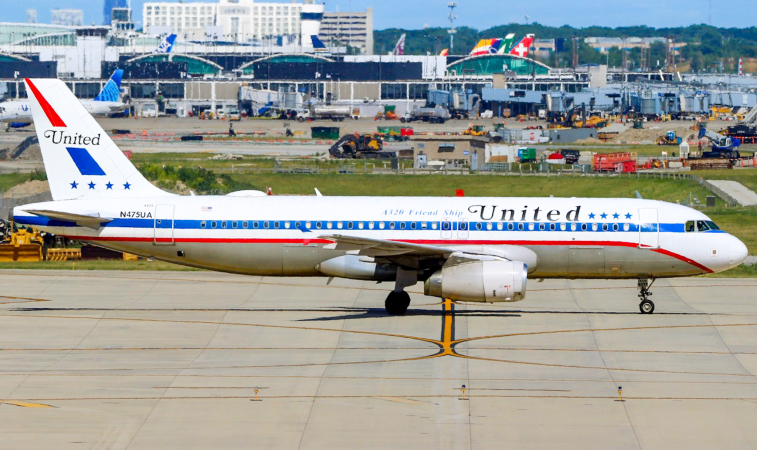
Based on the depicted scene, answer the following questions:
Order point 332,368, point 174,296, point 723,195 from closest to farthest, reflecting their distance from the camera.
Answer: point 332,368 < point 174,296 < point 723,195

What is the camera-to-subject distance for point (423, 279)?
40.3 m

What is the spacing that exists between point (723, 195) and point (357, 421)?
65.3m

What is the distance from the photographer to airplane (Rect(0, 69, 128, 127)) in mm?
161500

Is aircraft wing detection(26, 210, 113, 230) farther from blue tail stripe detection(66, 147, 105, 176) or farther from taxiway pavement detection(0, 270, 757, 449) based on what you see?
taxiway pavement detection(0, 270, 757, 449)

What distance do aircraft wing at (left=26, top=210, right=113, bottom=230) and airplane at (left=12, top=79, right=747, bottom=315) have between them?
51 millimetres

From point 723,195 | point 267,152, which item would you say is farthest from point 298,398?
point 267,152

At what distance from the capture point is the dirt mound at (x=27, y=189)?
69.8 m

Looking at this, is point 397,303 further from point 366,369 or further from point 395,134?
point 395,134

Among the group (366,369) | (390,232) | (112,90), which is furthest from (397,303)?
(112,90)

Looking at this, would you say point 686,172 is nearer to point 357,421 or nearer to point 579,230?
point 579,230

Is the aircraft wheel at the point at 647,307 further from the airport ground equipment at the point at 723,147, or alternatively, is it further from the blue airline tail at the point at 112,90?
the blue airline tail at the point at 112,90

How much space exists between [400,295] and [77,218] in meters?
13.0

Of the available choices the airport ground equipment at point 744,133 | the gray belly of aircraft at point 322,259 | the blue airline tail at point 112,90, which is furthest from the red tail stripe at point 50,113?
the blue airline tail at point 112,90

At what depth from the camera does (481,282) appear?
3778 centimetres
